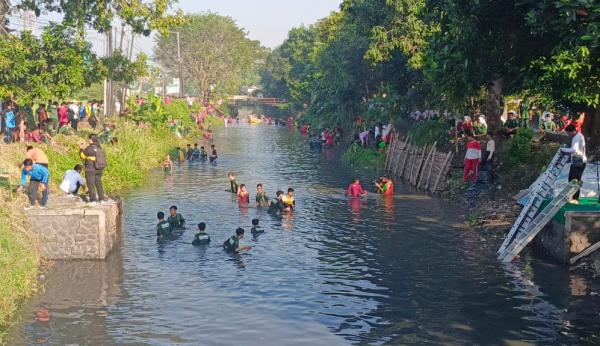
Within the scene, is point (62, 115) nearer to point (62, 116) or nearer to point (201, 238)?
point (62, 116)

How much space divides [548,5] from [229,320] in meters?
10.1

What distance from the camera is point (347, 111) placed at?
2138 inches

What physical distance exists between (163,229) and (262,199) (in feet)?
19.0

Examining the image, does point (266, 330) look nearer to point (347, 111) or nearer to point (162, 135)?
point (162, 135)

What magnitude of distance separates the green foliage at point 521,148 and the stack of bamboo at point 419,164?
11.5 ft

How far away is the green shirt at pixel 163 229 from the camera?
21.6 meters

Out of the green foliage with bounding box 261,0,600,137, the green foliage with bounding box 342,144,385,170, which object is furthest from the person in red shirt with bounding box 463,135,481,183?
the green foliage with bounding box 342,144,385,170

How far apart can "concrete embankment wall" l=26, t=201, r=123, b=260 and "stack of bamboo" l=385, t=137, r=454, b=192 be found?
16.2 meters

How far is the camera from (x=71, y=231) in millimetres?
18391

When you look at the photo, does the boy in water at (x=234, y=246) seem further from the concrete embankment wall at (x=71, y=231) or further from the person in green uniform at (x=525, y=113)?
the person in green uniform at (x=525, y=113)

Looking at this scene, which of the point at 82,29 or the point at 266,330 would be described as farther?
the point at 82,29

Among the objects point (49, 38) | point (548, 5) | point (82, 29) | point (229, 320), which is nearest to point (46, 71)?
point (49, 38)

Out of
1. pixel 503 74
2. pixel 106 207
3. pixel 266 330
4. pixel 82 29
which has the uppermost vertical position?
pixel 82 29

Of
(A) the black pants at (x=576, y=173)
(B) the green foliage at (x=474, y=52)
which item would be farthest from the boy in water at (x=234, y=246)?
(A) the black pants at (x=576, y=173)
